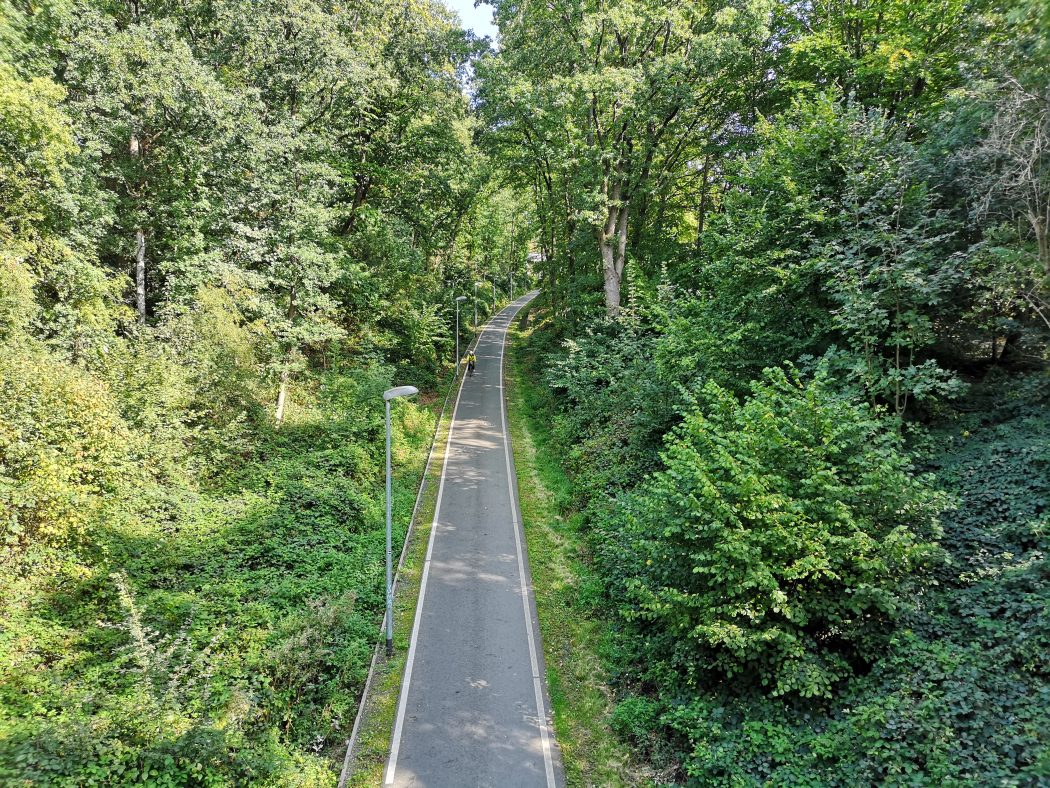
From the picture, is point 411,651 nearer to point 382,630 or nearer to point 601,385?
point 382,630

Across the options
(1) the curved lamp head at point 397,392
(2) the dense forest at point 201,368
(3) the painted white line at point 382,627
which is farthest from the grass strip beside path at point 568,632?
(1) the curved lamp head at point 397,392

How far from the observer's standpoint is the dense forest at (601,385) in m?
7.48

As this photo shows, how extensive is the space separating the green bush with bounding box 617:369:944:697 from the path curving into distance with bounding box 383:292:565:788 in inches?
133

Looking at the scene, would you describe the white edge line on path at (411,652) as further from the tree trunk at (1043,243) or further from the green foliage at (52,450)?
the tree trunk at (1043,243)

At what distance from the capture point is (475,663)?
37.8ft

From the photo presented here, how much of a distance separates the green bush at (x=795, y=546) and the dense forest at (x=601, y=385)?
73 mm

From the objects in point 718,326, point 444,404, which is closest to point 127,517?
point 718,326

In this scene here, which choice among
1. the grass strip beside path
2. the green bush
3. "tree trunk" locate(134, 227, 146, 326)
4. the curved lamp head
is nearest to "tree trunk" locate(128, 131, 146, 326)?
"tree trunk" locate(134, 227, 146, 326)

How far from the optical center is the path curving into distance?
9.27 meters

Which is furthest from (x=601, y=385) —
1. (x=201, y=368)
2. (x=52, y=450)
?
(x=52, y=450)

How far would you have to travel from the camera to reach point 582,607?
42.6 feet

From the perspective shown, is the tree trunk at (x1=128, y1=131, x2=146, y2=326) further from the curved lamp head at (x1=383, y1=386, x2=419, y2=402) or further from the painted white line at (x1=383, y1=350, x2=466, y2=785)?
the curved lamp head at (x1=383, y1=386, x2=419, y2=402)

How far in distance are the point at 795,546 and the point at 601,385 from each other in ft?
45.8

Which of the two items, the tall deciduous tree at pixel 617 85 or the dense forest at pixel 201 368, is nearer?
the dense forest at pixel 201 368
